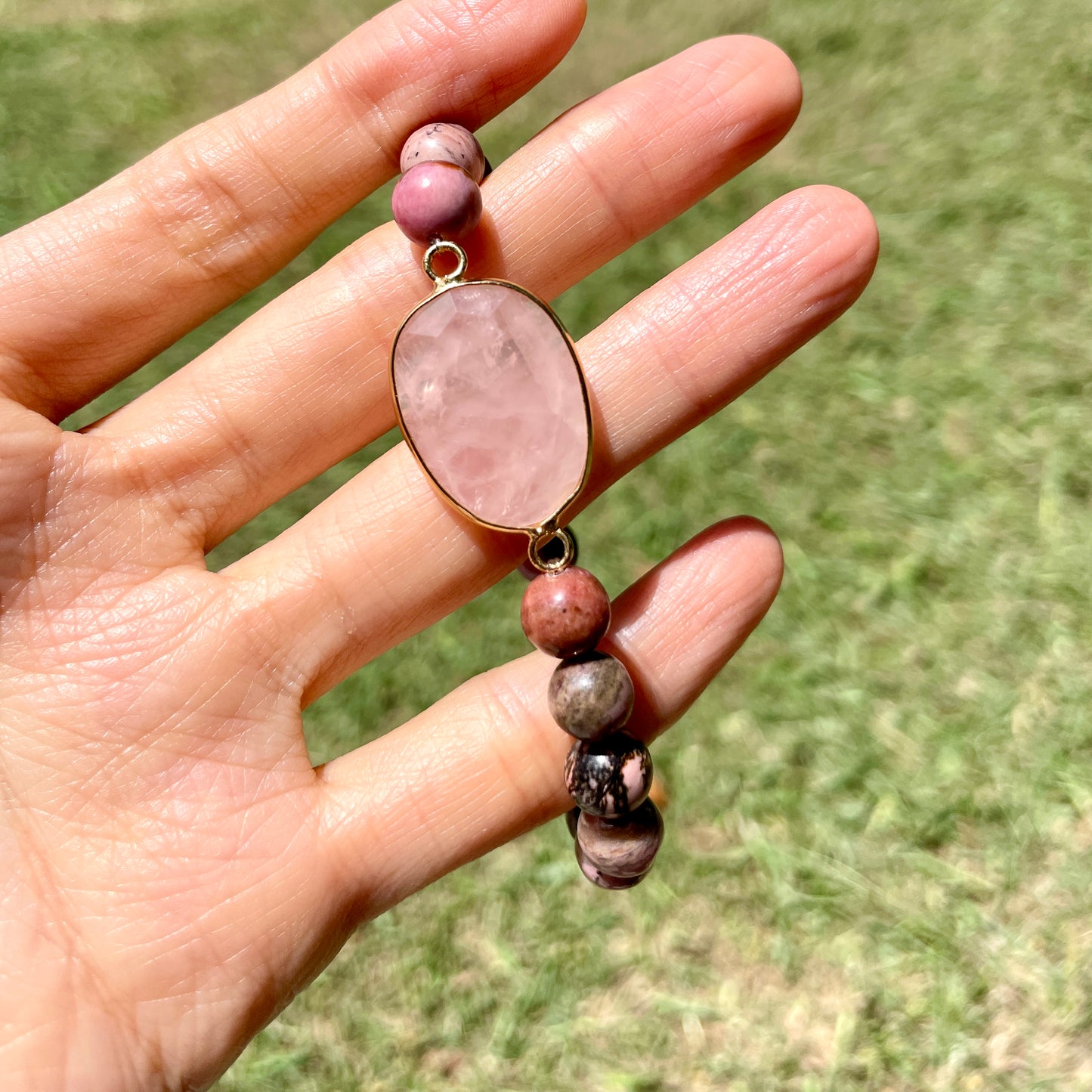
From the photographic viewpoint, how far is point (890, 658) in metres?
2.55

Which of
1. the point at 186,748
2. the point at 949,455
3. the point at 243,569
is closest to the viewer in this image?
the point at 186,748

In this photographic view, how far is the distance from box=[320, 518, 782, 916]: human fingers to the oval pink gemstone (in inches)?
11.1

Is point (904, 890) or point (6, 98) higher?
point (6, 98)

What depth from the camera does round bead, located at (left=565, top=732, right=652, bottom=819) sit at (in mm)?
1684

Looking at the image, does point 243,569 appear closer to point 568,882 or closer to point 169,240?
point 169,240

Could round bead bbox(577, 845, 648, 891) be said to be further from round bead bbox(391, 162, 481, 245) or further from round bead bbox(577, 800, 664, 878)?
round bead bbox(391, 162, 481, 245)

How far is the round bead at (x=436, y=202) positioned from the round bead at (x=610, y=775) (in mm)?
945

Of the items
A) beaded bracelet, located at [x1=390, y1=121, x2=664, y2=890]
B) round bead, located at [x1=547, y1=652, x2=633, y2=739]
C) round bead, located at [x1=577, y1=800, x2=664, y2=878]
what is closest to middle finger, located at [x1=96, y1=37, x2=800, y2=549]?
beaded bracelet, located at [x1=390, y1=121, x2=664, y2=890]

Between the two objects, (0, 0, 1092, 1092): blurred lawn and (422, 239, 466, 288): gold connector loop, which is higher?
(422, 239, 466, 288): gold connector loop

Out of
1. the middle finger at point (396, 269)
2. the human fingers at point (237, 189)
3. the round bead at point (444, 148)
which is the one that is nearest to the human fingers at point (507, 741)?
the middle finger at point (396, 269)

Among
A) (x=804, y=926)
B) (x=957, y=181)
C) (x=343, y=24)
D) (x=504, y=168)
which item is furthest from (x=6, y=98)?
(x=804, y=926)

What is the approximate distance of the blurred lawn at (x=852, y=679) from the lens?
2195 mm

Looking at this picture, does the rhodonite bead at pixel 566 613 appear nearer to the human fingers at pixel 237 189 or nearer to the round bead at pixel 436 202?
the round bead at pixel 436 202

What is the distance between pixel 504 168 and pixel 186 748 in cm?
123
